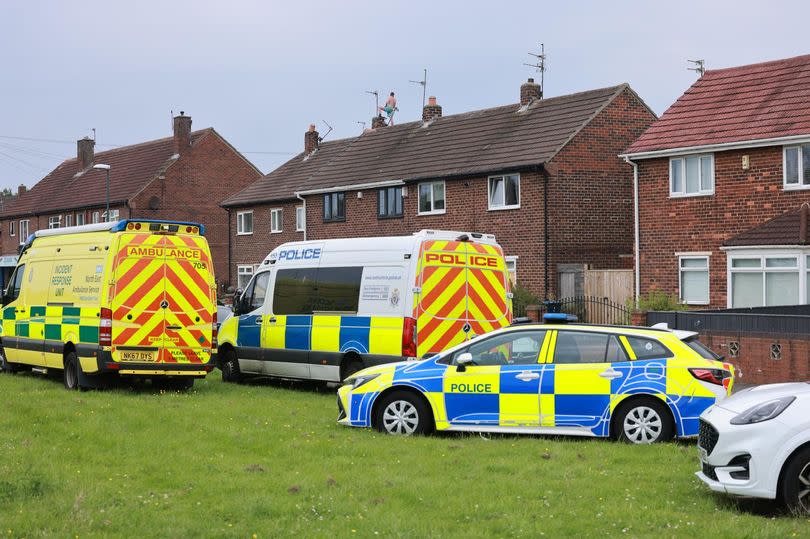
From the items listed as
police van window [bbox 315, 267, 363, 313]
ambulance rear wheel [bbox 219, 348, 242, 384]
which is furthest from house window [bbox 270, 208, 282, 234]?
police van window [bbox 315, 267, 363, 313]

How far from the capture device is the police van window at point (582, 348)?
11.3 meters

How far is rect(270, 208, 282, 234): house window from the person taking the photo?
41.7 m

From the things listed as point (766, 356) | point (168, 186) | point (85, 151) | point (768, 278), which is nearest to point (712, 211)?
point (768, 278)

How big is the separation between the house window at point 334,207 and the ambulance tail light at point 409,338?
22.3 m

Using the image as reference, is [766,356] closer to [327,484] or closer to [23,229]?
[327,484]

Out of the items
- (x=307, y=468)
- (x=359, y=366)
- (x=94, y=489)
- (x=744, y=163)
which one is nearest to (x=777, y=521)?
(x=307, y=468)

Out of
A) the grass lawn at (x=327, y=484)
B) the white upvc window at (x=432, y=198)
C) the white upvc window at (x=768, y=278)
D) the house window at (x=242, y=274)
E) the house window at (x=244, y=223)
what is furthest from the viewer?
the house window at (x=242, y=274)

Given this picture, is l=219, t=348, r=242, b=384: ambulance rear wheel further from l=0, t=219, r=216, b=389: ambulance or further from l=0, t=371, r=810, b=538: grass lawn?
l=0, t=371, r=810, b=538: grass lawn

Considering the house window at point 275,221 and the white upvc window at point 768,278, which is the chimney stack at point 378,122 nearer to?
the house window at point 275,221

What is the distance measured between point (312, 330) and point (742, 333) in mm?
7405

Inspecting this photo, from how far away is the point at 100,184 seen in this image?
55188 millimetres

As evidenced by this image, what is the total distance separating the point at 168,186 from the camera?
51.3 meters

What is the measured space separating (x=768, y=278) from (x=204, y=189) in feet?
113

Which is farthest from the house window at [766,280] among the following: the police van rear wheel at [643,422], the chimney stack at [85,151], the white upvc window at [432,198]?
the chimney stack at [85,151]
